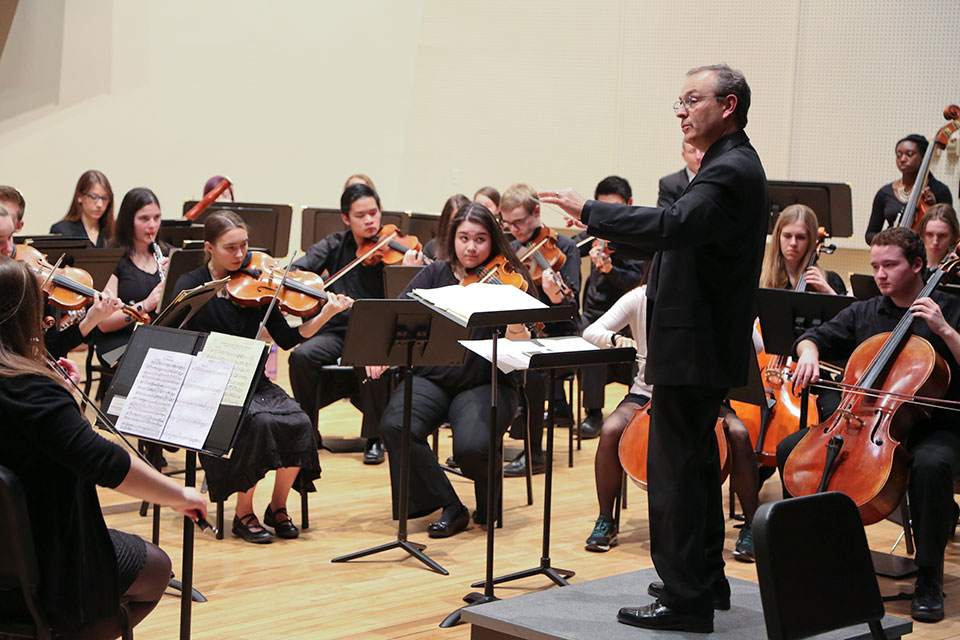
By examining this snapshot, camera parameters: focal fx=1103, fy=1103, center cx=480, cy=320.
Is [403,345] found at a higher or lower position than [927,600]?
higher

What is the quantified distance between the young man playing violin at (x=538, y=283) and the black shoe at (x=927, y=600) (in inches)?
67.6

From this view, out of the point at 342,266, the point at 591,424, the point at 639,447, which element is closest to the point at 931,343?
the point at 639,447

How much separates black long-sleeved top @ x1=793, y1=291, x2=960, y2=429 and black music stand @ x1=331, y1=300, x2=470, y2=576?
117cm

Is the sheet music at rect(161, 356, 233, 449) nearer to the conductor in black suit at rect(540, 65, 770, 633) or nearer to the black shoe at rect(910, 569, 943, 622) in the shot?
→ the conductor in black suit at rect(540, 65, 770, 633)

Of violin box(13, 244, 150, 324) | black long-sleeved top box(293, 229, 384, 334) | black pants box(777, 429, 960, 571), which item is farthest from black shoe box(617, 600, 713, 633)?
black long-sleeved top box(293, 229, 384, 334)

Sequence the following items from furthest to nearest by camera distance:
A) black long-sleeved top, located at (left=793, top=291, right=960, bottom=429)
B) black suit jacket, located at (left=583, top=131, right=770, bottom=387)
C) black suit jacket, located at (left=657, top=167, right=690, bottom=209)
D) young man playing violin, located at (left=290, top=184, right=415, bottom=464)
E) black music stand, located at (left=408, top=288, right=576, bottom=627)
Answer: black suit jacket, located at (left=657, top=167, right=690, bottom=209) < young man playing violin, located at (left=290, top=184, right=415, bottom=464) < black long-sleeved top, located at (left=793, top=291, right=960, bottom=429) < black music stand, located at (left=408, top=288, right=576, bottom=627) < black suit jacket, located at (left=583, top=131, right=770, bottom=387)

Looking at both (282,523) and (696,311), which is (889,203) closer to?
(282,523)

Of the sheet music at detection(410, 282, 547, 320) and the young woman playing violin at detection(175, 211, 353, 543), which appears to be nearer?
the sheet music at detection(410, 282, 547, 320)

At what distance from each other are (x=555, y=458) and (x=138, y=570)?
9.76 feet

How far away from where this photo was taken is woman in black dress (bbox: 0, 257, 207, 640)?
192 centimetres

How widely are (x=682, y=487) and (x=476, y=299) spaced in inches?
32.3

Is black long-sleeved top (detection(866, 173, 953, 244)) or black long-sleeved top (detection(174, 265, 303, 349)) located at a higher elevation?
black long-sleeved top (detection(866, 173, 953, 244))

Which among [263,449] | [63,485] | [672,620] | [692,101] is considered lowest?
[672,620]

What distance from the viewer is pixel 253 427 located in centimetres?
Result: 358
